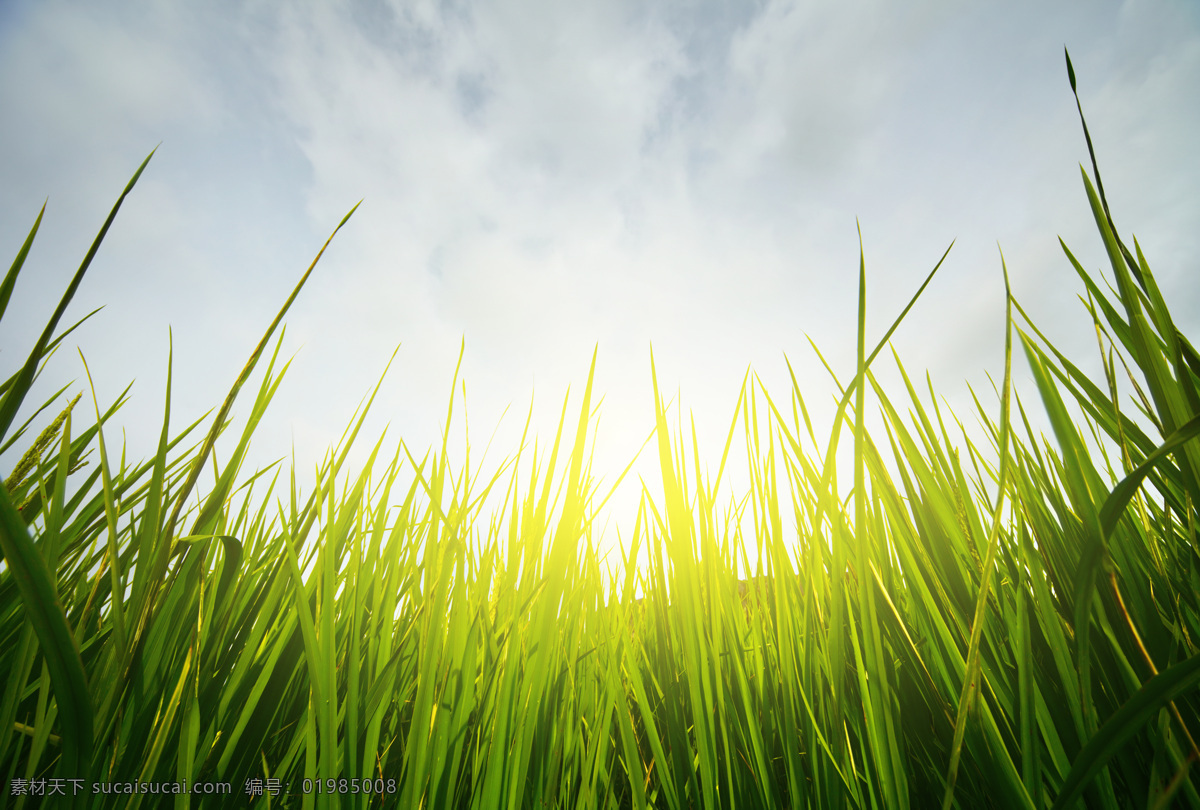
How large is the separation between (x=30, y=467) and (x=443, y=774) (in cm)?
98

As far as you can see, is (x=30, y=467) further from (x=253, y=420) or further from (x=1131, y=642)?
(x=1131, y=642)

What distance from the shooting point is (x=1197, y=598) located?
1.75ft

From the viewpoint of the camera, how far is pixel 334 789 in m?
0.55

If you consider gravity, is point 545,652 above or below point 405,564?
below

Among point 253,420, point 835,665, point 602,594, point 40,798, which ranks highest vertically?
point 253,420

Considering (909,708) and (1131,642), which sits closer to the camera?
(1131,642)

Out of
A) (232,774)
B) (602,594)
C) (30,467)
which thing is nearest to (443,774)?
(232,774)

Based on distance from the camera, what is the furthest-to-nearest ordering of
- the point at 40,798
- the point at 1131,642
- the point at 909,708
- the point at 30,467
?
the point at 30,467
the point at 909,708
the point at 40,798
the point at 1131,642

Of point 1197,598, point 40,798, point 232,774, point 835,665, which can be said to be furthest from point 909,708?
point 40,798

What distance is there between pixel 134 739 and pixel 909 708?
107 cm

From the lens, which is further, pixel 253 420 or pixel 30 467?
pixel 30 467

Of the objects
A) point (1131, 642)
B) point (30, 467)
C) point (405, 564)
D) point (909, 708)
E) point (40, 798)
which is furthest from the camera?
point (405, 564)

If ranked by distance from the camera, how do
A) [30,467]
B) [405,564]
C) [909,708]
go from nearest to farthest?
[909,708], [30,467], [405,564]

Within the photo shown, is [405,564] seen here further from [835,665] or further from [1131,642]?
[1131,642]
